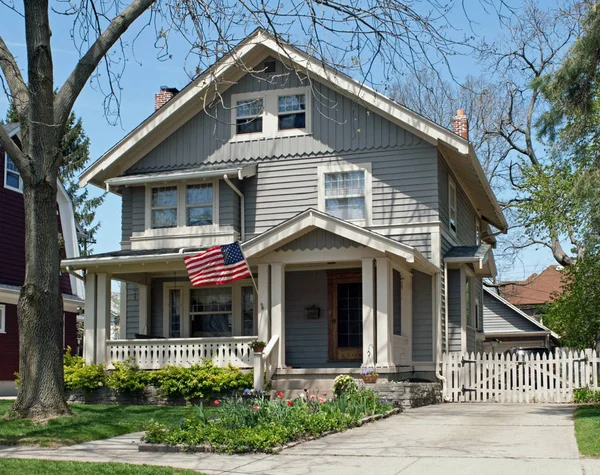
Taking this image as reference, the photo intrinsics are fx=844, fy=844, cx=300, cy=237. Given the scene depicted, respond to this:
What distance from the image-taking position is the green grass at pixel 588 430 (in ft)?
32.7

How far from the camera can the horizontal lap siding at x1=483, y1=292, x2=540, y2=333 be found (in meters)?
42.8

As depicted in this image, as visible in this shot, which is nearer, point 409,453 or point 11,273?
point 409,453

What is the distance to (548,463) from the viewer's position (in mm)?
9234

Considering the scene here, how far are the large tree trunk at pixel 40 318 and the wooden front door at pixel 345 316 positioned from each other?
26.3ft

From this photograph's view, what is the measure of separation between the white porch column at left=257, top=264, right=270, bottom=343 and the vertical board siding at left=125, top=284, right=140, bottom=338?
450 cm

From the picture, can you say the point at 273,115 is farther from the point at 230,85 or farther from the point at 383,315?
the point at 383,315

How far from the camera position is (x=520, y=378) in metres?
18.7

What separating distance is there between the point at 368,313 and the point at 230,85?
7265 mm

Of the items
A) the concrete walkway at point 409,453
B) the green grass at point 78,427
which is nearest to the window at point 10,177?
the green grass at point 78,427

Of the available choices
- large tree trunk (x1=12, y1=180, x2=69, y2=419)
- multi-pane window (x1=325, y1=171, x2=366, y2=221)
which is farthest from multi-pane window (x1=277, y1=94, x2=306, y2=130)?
large tree trunk (x1=12, y1=180, x2=69, y2=419)

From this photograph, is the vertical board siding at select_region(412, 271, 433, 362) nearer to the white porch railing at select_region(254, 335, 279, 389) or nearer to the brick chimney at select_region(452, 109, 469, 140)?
the white porch railing at select_region(254, 335, 279, 389)

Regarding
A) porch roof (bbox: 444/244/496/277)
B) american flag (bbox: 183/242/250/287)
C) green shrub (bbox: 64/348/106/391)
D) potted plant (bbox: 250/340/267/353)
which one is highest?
porch roof (bbox: 444/244/496/277)

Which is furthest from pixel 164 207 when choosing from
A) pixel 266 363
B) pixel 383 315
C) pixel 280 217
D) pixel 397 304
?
pixel 383 315

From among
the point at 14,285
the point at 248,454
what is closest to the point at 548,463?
the point at 248,454
